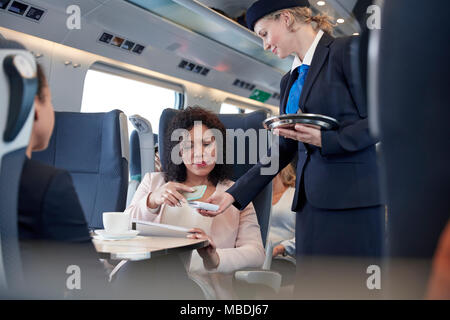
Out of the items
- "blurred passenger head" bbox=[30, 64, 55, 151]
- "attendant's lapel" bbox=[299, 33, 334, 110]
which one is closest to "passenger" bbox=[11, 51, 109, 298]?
"blurred passenger head" bbox=[30, 64, 55, 151]

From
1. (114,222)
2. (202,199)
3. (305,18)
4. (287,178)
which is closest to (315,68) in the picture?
(305,18)

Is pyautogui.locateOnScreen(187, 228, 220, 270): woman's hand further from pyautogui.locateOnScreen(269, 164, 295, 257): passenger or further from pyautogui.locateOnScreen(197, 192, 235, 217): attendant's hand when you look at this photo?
pyautogui.locateOnScreen(269, 164, 295, 257): passenger

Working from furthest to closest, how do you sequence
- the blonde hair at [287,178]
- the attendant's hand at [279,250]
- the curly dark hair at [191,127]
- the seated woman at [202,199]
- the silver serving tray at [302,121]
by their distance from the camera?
the blonde hair at [287,178] → the attendant's hand at [279,250] → the curly dark hair at [191,127] → the seated woman at [202,199] → the silver serving tray at [302,121]

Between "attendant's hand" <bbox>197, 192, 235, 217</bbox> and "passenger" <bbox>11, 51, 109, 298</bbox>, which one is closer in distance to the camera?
"passenger" <bbox>11, 51, 109, 298</bbox>

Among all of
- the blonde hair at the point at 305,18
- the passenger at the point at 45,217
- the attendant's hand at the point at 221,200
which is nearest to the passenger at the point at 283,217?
the attendant's hand at the point at 221,200

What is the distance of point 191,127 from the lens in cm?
212

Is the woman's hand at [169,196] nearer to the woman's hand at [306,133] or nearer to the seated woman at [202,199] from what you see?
the seated woman at [202,199]

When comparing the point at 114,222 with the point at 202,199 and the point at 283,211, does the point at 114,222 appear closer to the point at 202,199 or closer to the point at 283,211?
the point at 202,199

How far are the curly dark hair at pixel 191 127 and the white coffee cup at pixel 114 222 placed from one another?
2.13 ft

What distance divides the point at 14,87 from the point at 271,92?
6158mm

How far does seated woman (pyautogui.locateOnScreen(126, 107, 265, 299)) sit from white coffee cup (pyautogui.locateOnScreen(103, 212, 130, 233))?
11.0 inches

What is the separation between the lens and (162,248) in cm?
120

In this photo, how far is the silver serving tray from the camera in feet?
4.31

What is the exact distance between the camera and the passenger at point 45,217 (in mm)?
750
